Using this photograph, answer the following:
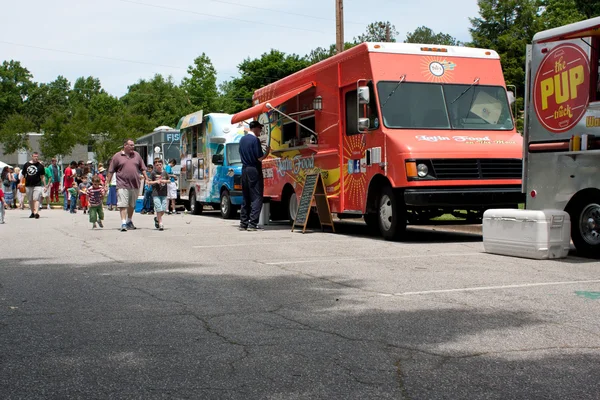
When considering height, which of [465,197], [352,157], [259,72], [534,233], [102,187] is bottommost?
[534,233]

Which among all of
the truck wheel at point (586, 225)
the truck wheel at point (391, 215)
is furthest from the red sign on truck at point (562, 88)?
the truck wheel at point (391, 215)

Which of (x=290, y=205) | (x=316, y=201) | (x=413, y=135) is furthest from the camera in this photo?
(x=290, y=205)

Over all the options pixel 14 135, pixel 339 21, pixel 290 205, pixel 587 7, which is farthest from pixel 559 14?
pixel 14 135

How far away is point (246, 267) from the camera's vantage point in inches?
366

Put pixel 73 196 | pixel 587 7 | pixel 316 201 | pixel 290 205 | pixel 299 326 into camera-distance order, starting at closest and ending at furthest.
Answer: pixel 299 326 → pixel 316 201 → pixel 290 205 → pixel 73 196 → pixel 587 7

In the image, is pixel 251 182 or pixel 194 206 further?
pixel 194 206

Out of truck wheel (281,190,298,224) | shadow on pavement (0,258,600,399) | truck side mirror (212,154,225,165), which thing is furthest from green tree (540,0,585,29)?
shadow on pavement (0,258,600,399)

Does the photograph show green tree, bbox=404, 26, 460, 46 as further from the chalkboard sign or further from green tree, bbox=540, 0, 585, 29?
the chalkboard sign

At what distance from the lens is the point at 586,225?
9859 millimetres

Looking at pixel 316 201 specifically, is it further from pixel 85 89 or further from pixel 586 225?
pixel 85 89

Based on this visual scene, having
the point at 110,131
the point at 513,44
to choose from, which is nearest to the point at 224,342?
the point at 513,44

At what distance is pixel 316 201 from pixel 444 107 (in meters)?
3.10

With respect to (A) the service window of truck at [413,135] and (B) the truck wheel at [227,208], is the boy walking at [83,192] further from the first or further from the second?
(A) the service window of truck at [413,135]

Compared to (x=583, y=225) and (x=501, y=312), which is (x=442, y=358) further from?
(x=583, y=225)
